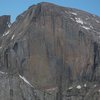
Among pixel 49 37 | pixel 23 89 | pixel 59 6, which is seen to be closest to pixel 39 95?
pixel 23 89

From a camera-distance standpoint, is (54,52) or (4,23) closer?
(54,52)

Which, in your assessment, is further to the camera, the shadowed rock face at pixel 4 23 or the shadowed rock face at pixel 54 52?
the shadowed rock face at pixel 4 23

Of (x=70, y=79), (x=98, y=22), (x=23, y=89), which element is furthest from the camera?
(x=98, y=22)

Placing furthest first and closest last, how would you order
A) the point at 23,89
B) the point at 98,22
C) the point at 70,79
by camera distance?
the point at 98,22 < the point at 70,79 < the point at 23,89

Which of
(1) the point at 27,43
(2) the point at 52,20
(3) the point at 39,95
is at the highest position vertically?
(2) the point at 52,20

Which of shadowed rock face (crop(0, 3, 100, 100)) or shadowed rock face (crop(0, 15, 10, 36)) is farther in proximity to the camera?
shadowed rock face (crop(0, 15, 10, 36))

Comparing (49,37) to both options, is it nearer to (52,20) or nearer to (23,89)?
(52,20)

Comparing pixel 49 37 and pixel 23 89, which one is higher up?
pixel 49 37

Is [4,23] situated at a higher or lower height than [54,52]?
higher
